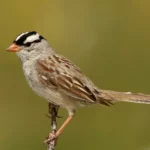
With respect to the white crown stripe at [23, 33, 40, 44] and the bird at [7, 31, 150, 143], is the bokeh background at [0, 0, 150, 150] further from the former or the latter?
the white crown stripe at [23, 33, 40, 44]

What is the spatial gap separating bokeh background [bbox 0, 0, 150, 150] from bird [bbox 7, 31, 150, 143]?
60.5 inches

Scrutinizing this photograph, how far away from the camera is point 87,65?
33.7 feet

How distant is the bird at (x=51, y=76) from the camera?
6.32 metres

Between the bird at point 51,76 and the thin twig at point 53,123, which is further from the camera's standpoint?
the bird at point 51,76

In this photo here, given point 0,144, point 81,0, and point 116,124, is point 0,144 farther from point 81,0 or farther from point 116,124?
point 81,0

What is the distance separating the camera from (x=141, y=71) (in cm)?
1038

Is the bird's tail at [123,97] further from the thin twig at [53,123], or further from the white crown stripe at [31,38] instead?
the white crown stripe at [31,38]

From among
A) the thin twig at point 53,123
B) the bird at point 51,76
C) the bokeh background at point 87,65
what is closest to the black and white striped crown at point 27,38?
the bird at point 51,76

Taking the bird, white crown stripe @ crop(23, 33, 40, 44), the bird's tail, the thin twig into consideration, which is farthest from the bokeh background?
white crown stripe @ crop(23, 33, 40, 44)

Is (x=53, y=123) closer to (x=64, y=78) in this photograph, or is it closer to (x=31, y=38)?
(x=64, y=78)

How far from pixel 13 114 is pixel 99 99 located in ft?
10.0

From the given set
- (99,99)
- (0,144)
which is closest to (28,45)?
(99,99)

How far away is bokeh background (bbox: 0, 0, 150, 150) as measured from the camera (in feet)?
29.3

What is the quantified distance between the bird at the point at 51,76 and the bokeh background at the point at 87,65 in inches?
60.5
